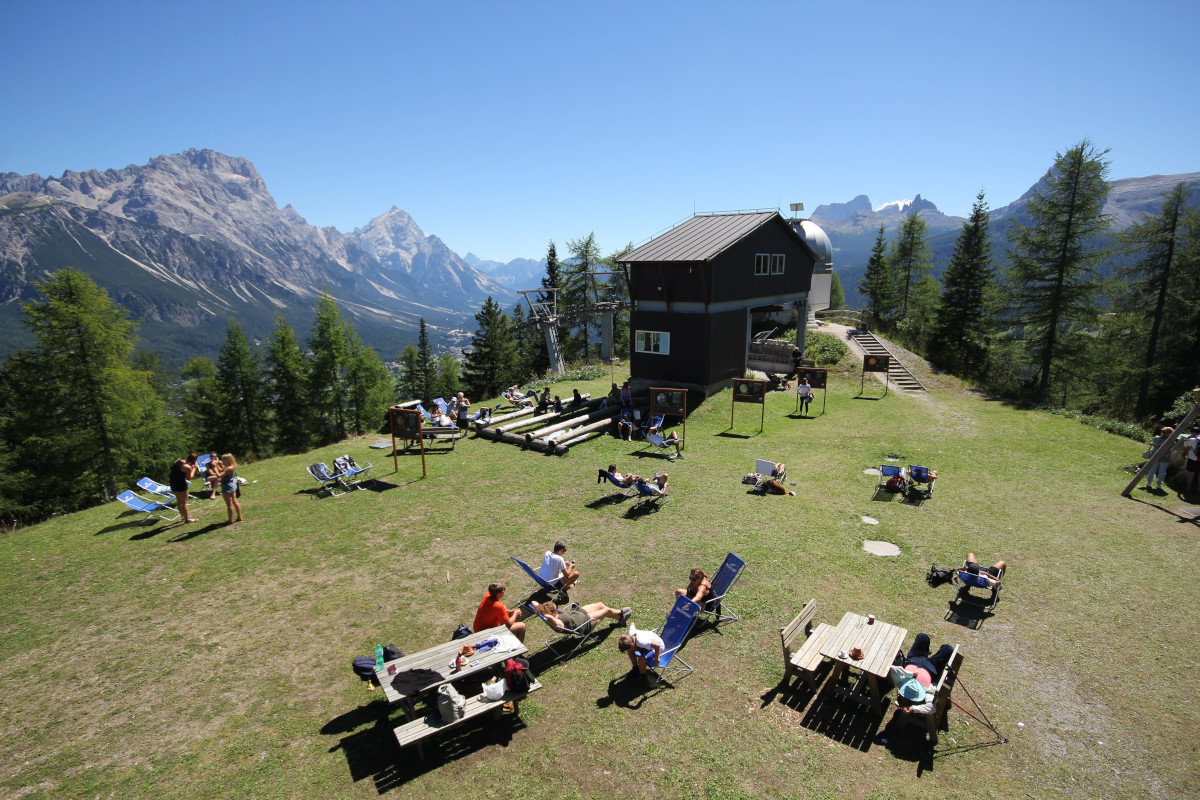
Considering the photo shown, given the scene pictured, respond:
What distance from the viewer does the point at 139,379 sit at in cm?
2648

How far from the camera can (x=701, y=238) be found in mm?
27766

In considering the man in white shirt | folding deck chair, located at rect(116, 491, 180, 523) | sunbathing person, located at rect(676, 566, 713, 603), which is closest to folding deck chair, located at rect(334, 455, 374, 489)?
folding deck chair, located at rect(116, 491, 180, 523)

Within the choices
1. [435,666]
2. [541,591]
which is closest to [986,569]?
[541,591]

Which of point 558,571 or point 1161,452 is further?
point 1161,452

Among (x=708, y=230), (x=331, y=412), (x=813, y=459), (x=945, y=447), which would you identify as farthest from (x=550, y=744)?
(x=331, y=412)

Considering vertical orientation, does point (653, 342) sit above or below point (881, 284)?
below

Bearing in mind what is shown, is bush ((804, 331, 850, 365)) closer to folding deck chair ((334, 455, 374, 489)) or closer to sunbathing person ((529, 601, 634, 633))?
folding deck chair ((334, 455, 374, 489))

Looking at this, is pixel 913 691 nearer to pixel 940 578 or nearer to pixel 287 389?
pixel 940 578

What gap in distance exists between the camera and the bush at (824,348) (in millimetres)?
33888

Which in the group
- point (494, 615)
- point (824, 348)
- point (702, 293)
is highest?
point (702, 293)

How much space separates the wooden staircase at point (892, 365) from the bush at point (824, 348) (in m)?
1.72

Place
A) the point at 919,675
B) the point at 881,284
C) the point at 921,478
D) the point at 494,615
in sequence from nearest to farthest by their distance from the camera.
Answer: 1. the point at 919,675
2. the point at 494,615
3. the point at 921,478
4. the point at 881,284

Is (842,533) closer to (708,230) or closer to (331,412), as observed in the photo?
(708,230)

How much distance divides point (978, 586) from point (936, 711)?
4.53 meters
